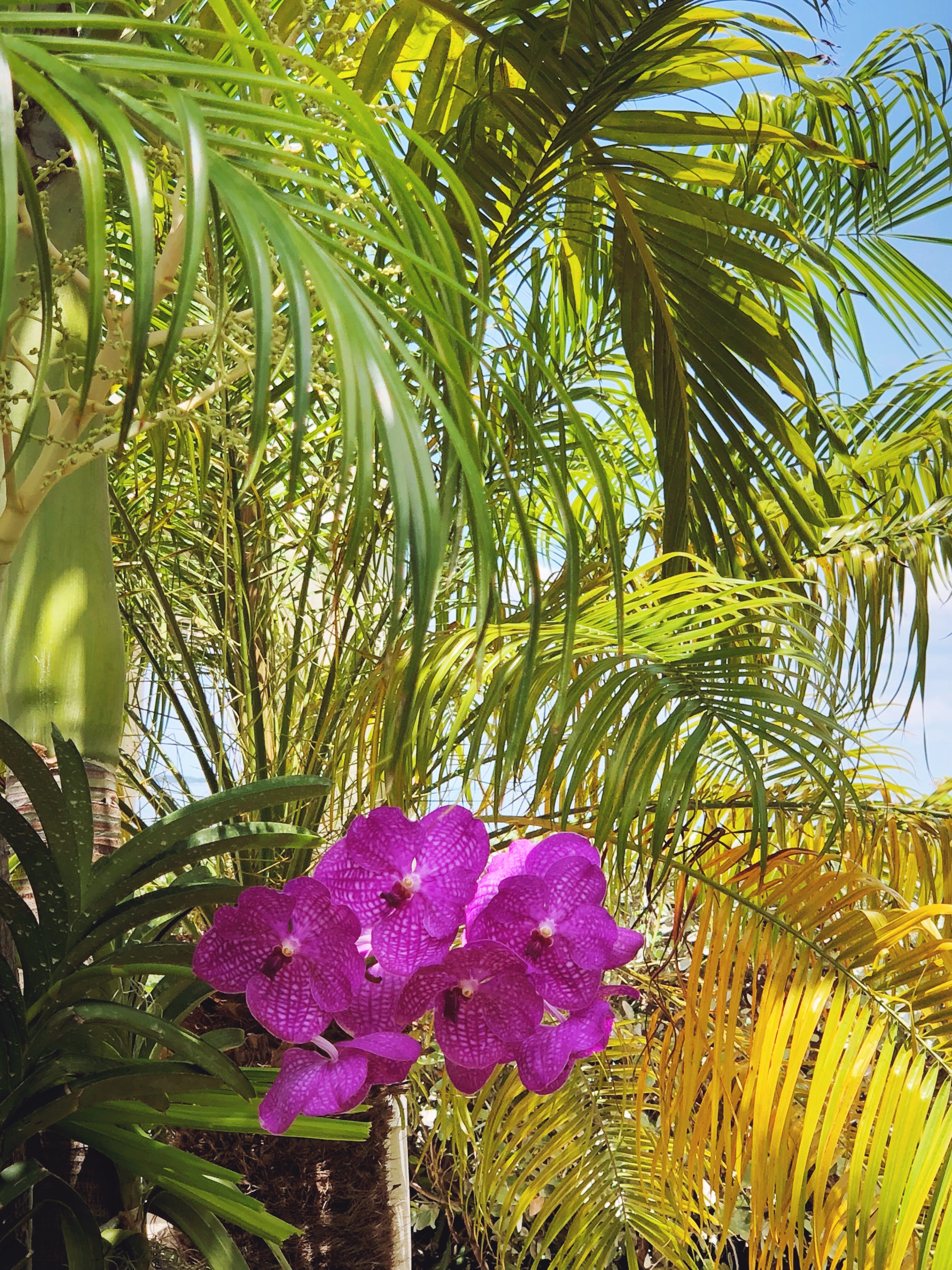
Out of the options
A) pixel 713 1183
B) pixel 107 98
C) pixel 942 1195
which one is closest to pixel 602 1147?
pixel 713 1183

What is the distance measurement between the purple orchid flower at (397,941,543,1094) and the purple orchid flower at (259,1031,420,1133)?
14 mm

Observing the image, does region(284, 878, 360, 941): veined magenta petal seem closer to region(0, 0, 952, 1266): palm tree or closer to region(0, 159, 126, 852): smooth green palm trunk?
region(0, 0, 952, 1266): palm tree

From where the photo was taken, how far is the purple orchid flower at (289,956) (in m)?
0.36

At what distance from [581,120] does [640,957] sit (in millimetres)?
1530

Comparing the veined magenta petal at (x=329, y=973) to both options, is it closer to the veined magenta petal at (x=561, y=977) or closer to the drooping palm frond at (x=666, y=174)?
the veined magenta petal at (x=561, y=977)

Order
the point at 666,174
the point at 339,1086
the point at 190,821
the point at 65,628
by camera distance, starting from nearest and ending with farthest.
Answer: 1. the point at 339,1086
2. the point at 190,821
3. the point at 65,628
4. the point at 666,174

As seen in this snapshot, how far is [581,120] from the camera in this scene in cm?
101

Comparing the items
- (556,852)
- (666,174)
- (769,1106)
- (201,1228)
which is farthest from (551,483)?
(666,174)

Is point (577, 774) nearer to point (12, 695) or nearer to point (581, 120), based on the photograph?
point (12, 695)

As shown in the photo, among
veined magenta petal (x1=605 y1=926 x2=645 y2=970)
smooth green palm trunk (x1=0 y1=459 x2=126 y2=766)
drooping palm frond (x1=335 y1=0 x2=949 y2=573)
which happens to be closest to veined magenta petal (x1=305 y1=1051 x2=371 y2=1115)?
veined magenta petal (x1=605 y1=926 x2=645 y2=970)

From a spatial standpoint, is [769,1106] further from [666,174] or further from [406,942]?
[666,174]

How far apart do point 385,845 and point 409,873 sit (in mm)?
14

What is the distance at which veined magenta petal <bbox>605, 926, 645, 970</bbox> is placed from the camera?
406mm

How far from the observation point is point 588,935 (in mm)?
385
